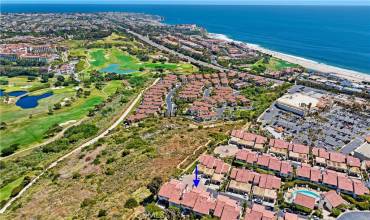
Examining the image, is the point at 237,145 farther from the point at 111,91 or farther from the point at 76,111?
the point at 111,91

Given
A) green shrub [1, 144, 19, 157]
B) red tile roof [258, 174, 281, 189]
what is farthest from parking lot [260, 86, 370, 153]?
green shrub [1, 144, 19, 157]

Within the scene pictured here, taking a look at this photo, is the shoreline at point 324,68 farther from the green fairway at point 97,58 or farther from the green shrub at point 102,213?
the green shrub at point 102,213

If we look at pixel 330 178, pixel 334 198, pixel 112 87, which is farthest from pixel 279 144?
pixel 112 87

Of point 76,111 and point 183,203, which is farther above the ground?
point 183,203

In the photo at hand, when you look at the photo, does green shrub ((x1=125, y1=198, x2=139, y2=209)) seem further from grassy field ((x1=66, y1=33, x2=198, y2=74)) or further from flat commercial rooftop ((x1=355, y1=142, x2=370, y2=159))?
grassy field ((x1=66, y1=33, x2=198, y2=74))

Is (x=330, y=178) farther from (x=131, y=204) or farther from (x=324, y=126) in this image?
(x=131, y=204)

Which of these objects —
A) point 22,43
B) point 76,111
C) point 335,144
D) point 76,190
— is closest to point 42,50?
point 22,43
